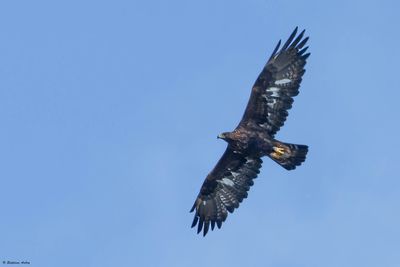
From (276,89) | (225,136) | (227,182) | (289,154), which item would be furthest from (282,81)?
(227,182)

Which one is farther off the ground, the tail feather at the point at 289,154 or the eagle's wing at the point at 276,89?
the eagle's wing at the point at 276,89

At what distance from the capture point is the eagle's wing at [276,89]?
104 feet

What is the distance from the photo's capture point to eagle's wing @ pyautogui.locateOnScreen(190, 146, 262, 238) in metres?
33.1

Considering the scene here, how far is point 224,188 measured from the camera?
33.6 m

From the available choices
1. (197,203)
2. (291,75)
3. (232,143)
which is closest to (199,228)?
(197,203)

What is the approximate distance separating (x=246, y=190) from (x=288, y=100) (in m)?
3.31

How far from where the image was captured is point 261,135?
104 feet

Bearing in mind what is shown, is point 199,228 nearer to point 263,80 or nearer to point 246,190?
point 246,190

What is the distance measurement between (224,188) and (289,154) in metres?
2.79

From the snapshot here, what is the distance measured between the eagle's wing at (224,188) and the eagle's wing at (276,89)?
55.2 inches

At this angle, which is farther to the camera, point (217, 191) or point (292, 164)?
point (217, 191)

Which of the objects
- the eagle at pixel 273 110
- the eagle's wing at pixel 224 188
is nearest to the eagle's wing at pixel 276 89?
the eagle at pixel 273 110

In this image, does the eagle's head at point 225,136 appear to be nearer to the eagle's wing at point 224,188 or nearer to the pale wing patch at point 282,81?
the eagle's wing at point 224,188

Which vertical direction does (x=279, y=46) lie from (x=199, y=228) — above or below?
above
